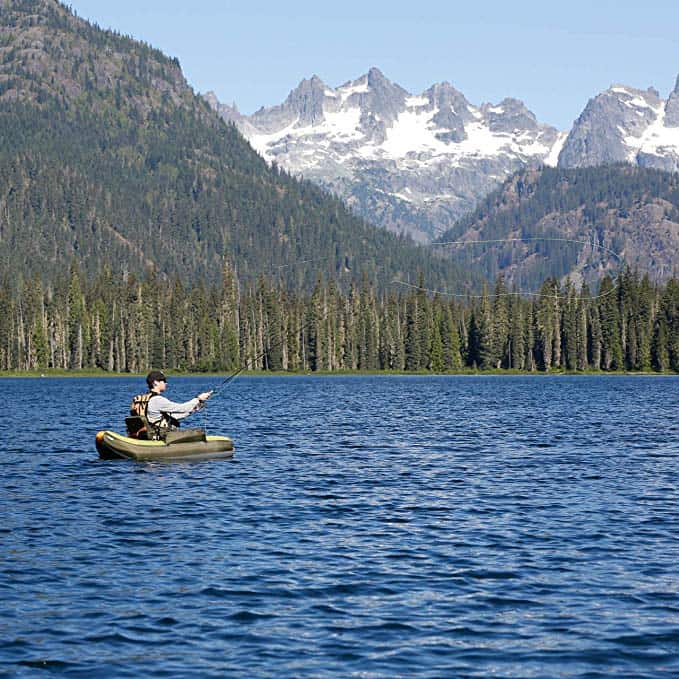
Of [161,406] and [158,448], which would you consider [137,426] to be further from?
[161,406]

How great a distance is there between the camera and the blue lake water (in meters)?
20.1

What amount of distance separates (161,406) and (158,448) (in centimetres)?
181

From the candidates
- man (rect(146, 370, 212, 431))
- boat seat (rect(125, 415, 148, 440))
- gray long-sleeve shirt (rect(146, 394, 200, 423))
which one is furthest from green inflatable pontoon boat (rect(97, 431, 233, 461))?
gray long-sleeve shirt (rect(146, 394, 200, 423))

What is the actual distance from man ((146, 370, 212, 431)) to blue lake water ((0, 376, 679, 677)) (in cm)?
196

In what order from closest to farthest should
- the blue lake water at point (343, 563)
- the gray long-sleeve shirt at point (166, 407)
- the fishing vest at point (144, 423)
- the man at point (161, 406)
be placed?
1. the blue lake water at point (343, 563)
2. the man at point (161, 406)
3. the gray long-sleeve shirt at point (166, 407)
4. the fishing vest at point (144, 423)

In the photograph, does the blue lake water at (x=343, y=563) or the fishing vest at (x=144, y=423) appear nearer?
the blue lake water at (x=343, y=563)

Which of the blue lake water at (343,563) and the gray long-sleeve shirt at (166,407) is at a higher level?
the gray long-sleeve shirt at (166,407)

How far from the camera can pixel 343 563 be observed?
27.2 metres

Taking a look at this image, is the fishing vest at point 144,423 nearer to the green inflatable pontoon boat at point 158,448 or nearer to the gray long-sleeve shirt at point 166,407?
the gray long-sleeve shirt at point 166,407

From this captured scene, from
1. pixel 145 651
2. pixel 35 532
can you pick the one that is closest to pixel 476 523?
pixel 35 532

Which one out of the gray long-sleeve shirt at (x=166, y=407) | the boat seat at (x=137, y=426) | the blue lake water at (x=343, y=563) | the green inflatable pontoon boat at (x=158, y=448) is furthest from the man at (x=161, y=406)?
the blue lake water at (x=343, y=563)

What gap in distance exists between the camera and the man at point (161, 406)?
148ft

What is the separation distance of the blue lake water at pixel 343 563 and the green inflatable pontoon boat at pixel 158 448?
0.57 metres

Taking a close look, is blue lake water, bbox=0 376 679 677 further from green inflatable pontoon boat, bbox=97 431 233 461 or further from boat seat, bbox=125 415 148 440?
boat seat, bbox=125 415 148 440
